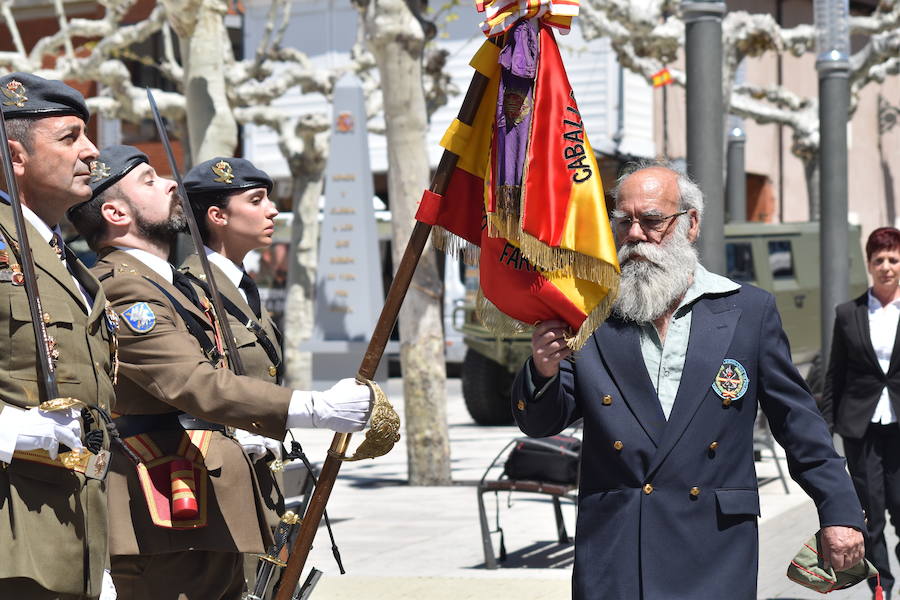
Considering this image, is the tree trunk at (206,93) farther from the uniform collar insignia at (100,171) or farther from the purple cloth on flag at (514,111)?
the purple cloth on flag at (514,111)

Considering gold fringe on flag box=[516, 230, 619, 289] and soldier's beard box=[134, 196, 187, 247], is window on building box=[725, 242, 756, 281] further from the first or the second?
gold fringe on flag box=[516, 230, 619, 289]

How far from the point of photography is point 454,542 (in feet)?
28.6

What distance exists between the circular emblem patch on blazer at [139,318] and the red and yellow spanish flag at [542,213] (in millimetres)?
808

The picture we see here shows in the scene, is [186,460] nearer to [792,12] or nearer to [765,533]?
[765,533]

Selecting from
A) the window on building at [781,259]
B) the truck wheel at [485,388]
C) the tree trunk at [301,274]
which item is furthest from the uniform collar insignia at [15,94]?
the tree trunk at [301,274]

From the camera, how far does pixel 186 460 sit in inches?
160

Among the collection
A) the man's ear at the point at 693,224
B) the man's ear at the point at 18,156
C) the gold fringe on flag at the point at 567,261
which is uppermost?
the man's ear at the point at 18,156

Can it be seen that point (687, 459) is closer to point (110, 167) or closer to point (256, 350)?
point (256, 350)

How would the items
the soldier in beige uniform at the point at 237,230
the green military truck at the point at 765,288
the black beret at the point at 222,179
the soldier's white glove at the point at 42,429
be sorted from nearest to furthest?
1. the soldier's white glove at the point at 42,429
2. the soldier in beige uniform at the point at 237,230
3. the black beret at the point at 222,179
4. the green military truck at the point at 765,288

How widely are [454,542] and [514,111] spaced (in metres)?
5.41

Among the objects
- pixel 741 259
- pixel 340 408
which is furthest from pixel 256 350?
pixel 741 259

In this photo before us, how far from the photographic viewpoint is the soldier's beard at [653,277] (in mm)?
3832

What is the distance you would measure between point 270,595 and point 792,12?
110 feet

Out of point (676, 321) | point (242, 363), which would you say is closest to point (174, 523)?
point (242, 363)
